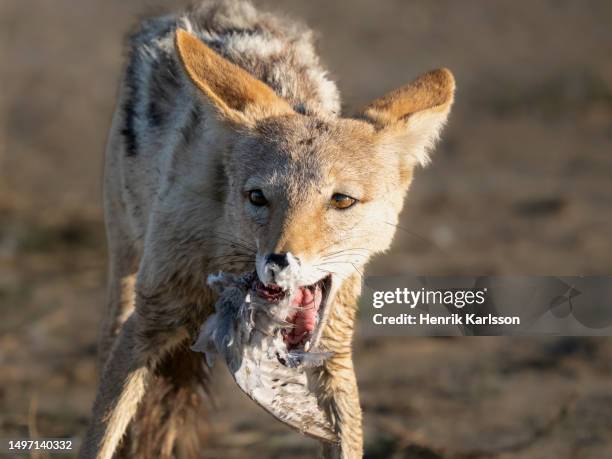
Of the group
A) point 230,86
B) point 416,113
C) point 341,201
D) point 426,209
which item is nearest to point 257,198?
point 341,201

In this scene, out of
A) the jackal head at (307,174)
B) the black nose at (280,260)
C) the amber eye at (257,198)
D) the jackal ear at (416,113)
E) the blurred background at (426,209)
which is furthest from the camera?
the blurred background at (426,209)

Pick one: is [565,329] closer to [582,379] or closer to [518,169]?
[582,379]

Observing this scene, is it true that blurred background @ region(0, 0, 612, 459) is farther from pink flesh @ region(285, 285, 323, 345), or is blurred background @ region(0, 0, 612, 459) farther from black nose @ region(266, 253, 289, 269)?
black nose @ region(266, 253, 289, 269)

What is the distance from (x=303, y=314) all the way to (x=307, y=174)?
520 mm

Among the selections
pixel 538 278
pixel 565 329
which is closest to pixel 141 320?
pixel 565 329

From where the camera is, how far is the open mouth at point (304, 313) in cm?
396

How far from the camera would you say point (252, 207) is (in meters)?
4.11

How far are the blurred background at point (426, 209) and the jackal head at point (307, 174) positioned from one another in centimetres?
133

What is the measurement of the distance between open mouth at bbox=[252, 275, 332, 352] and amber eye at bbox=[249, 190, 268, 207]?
296 mm

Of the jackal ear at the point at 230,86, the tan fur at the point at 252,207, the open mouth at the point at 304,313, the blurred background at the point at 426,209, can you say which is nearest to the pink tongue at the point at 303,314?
the open mouth at the point at 304,313

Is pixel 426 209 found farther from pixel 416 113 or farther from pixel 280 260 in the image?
pixel 280 260

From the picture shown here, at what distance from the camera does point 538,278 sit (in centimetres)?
799

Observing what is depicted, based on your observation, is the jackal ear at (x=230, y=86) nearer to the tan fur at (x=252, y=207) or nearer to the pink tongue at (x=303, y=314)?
the tan fur at (x=252, y=207)

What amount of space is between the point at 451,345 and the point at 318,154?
13.1 feet
